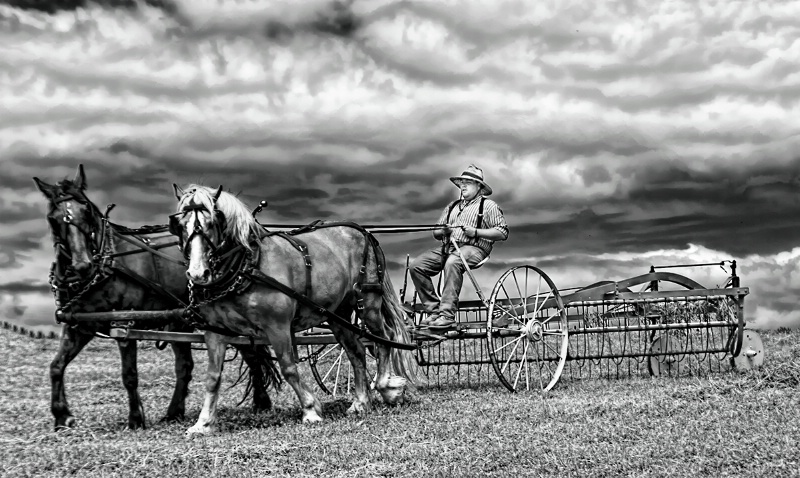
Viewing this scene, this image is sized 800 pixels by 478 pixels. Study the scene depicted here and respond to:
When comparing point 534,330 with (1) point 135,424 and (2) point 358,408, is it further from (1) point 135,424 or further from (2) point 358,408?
(1) point 135,424

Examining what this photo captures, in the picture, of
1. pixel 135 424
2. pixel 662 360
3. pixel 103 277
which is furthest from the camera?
pixel 662 360

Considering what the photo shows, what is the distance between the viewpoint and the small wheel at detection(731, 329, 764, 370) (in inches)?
446

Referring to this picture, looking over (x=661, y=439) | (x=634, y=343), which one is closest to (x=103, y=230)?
(x=661, y=439)

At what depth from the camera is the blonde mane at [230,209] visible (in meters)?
7.28

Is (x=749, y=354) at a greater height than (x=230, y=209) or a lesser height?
lesser

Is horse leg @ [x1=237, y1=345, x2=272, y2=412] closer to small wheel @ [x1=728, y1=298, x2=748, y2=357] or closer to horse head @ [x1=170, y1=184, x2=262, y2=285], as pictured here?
horse head @ [x1=170, y1=184, x2=262, y2=285]

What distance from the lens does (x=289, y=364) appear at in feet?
25.6

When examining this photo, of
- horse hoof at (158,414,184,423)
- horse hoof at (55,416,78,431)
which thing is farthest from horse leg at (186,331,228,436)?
horse hoof at (55,416,78,431)

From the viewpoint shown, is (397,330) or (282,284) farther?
(397,330)

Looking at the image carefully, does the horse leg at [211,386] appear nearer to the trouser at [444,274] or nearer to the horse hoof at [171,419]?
the horse hoof at [171,419]

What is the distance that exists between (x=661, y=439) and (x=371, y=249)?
3865mm

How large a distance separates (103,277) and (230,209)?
5.87 feet

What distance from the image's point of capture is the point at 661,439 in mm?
6816

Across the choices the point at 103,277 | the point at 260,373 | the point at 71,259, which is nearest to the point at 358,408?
the point at 260,373
